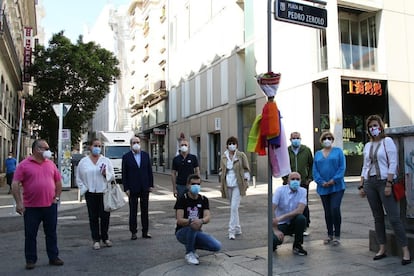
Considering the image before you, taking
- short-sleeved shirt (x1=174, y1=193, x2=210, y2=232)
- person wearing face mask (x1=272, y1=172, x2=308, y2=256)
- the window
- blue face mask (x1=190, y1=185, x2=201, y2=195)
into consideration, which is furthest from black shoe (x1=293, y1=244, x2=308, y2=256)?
the window

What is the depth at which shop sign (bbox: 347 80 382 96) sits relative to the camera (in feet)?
66.5

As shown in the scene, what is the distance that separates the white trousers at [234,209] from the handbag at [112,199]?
6.64ft

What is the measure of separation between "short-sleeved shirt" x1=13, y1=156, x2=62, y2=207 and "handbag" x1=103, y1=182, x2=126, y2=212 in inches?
50.5

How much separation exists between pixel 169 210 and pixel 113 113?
63.9 m

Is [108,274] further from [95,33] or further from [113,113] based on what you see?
[95,33]

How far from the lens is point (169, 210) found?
12656 mm

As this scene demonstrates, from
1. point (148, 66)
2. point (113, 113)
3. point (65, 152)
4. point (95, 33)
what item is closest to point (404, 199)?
point (65, 152)

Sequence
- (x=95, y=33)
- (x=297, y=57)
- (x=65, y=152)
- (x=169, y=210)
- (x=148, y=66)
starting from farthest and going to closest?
1. (x=95, y=33)
2. (x=148, y=66)
3. (x=297, y=57)
4. (x=65, y=152)
5. (x=169, y=210)

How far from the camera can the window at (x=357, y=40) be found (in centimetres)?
2111

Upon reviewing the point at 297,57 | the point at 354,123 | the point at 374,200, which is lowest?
the point at 374,200

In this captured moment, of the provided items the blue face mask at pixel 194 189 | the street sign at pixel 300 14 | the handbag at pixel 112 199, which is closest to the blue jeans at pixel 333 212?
the blue face mask at pixel 194 189

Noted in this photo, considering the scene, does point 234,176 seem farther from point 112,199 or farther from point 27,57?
point 27,57

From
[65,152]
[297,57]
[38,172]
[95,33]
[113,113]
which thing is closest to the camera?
[38,172]

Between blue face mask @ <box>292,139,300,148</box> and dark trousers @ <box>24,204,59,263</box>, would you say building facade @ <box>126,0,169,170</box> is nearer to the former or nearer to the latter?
blue face mask @ <box>292,139,300,148</box>
